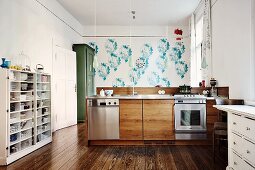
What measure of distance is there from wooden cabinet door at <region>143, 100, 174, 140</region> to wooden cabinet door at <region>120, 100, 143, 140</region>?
0.30 feet

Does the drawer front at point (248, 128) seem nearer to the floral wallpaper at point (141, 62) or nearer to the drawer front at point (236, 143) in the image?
the drawer front at point (236, 143)

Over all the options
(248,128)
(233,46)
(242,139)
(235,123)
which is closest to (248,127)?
(248,128)

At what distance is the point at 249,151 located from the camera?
7.35ft

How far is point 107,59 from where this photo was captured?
8430 millimetres

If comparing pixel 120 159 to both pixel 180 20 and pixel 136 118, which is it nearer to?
pixel 136 118

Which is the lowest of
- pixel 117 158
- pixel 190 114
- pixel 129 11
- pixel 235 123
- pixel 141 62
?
pixel 117 158

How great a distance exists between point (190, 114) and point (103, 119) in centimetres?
158

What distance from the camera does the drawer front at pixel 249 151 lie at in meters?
2.16

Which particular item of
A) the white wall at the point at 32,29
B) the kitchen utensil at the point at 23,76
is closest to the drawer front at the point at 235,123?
the kitchen utensil at the point at 23,76

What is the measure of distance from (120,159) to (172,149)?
1023 mm

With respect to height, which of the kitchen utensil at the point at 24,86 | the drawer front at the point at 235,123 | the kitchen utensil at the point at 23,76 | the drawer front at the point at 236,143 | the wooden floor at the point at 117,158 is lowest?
the wooden floor at the point at 117,158

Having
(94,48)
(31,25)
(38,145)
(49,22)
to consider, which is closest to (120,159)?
(38,145)

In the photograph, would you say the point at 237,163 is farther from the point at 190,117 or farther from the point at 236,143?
the point at 190,117

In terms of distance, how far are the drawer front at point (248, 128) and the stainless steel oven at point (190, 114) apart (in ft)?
6.01
